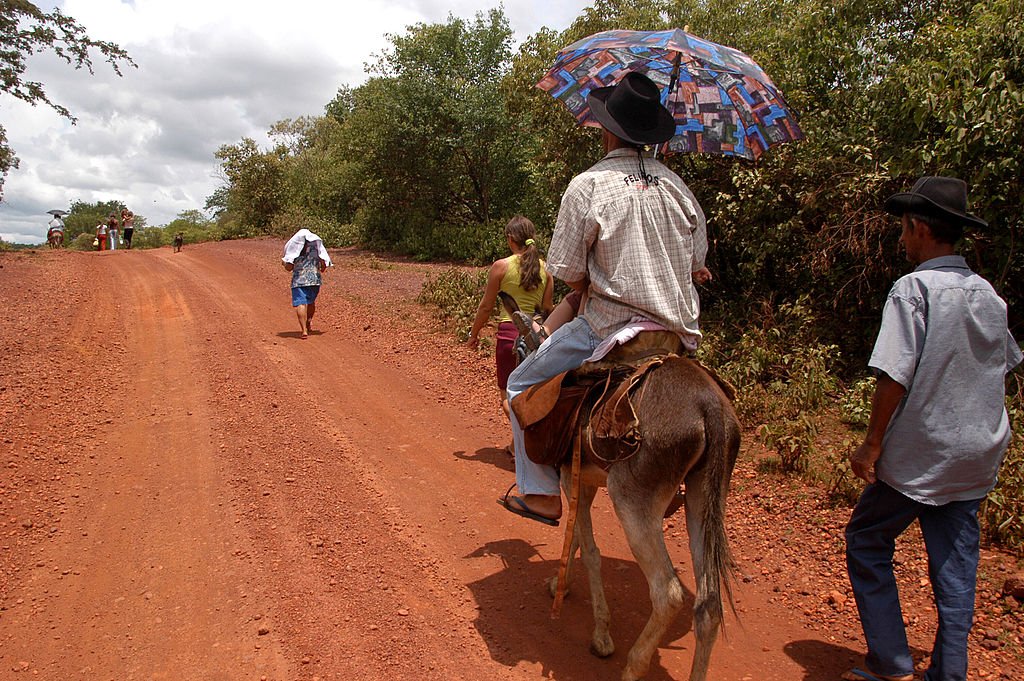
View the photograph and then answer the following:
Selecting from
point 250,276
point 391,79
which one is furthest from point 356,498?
point 391,79

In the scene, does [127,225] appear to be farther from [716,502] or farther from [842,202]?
[716,502]

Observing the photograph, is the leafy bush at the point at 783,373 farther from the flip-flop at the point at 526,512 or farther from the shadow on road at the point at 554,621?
the flip-flop at the point at 526,512

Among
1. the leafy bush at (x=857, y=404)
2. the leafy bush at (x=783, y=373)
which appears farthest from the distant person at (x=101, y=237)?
the leafy bush at (x=857, y=404)

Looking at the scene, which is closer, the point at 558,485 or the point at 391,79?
the point at 558,485

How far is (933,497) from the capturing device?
3188mm

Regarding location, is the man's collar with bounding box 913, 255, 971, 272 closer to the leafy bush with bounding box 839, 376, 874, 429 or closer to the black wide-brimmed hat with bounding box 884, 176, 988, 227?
the black wide-brimmed hat with bounding box 884, 176, 988, 227

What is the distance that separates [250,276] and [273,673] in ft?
46.9

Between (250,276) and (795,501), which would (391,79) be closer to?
(250,276)

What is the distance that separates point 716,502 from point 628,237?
1.30 meters

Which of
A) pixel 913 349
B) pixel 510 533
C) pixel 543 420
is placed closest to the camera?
pixel 913 349

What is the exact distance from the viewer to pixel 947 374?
10.3 feet

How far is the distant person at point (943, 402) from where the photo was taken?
10.3ft

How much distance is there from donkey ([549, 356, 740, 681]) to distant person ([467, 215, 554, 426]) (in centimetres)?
286

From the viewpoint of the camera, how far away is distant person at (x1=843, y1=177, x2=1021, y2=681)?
3.12 m
